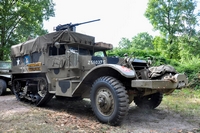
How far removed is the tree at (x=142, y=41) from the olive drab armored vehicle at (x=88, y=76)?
4770 cm

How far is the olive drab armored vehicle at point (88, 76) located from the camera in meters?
3.69

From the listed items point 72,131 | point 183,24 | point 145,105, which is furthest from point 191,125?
point 183,24

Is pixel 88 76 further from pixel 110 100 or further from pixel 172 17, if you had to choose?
pixel 172 17

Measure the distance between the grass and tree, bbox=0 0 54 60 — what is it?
1270 centimetres

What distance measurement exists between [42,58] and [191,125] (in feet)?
14.1

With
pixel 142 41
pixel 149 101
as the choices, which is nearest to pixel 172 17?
pixel 149 101

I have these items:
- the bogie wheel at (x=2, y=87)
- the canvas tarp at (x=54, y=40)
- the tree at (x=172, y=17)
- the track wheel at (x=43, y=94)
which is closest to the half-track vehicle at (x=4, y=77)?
the bogie wheel at (x=2, y=87)

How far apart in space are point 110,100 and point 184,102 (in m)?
4.07

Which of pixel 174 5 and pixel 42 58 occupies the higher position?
pixel 174 5

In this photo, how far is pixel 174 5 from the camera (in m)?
21.3

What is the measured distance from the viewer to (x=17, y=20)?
53.0 feet

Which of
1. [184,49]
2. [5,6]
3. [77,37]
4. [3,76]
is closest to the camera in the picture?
[77,37]

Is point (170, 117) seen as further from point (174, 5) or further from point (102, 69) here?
point (174, 5)

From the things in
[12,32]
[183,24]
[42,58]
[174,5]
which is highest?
[174,5]
